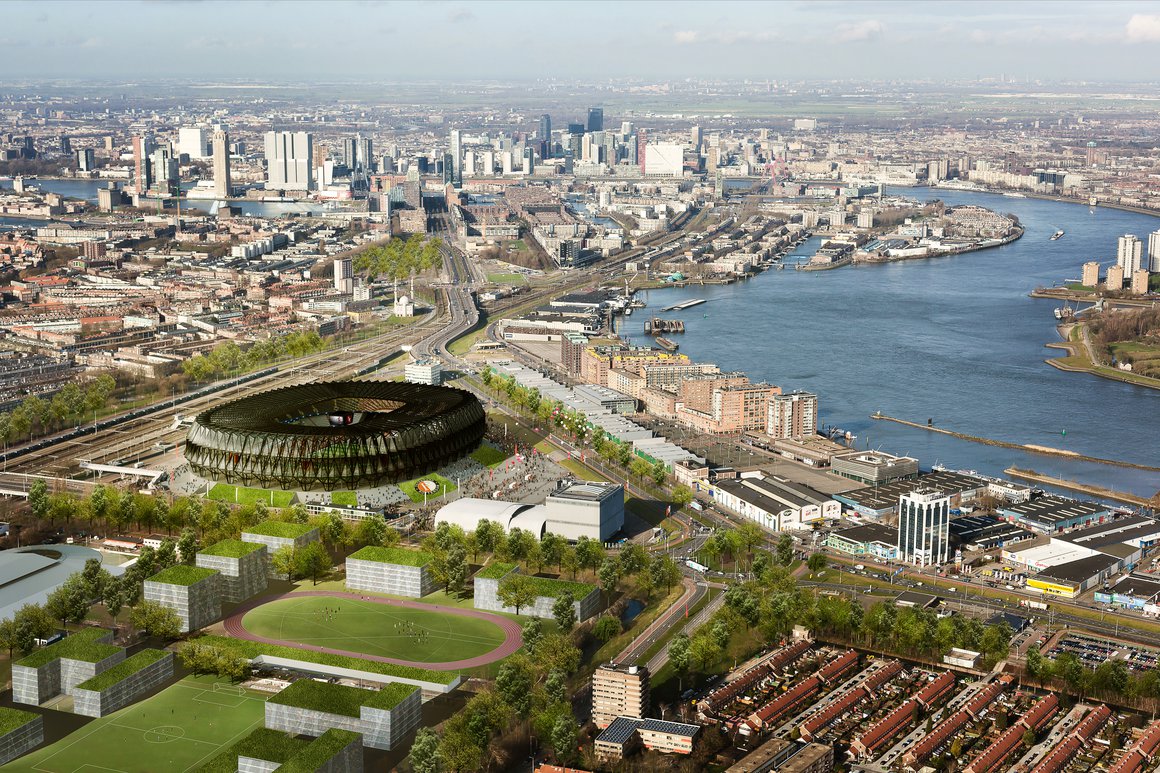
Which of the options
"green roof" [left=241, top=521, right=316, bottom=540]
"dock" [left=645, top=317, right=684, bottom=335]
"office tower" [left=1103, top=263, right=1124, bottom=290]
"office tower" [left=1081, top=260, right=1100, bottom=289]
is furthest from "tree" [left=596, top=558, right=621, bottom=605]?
"office tower" [left=1081, top=260, right=1100, bottom=289]

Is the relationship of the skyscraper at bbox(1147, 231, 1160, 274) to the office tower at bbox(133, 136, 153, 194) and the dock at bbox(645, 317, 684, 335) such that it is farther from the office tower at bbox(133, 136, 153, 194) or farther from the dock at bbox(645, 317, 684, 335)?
the office tower at bbox(133, 136, 153, 194)

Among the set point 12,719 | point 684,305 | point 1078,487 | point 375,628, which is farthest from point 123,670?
point 684,305

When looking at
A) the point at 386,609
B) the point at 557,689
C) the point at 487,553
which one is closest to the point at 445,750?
the point at 557,689

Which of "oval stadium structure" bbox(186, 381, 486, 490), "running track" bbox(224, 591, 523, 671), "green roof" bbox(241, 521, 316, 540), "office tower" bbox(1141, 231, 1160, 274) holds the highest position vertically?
"office tower" bbox(1141, 231, 1160, 274)

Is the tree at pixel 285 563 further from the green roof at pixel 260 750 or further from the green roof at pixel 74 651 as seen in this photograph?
the green roof at pixel 260 750

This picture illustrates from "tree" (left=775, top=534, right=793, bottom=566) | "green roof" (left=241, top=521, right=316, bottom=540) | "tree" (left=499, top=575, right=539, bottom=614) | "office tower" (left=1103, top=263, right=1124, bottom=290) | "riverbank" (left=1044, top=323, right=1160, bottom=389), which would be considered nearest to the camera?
"tree" (left=499, top=575, right=539, bottom=614)

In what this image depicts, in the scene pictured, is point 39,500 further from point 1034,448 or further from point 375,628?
point 1034,448

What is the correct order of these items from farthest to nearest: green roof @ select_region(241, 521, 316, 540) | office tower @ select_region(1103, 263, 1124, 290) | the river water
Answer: office tower @ select_region(1103, 263, 1124, 290)
the river water
green roof @ select_region(241, 521, 316, 540)

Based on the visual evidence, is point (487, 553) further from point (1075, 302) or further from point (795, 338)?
point (1075, 302)
